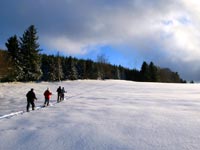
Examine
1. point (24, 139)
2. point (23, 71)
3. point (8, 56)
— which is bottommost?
point (24, 139)

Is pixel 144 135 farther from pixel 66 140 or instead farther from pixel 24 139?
pixel 24 139

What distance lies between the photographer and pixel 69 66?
246 ft

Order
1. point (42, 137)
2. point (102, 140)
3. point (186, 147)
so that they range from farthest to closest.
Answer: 1. point (42, 137)
2. point (102, 140)
3. point (186, 147)

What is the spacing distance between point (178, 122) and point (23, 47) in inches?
1769

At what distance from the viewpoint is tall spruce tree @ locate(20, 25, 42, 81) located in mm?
49688

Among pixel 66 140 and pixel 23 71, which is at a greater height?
pixel 23 71

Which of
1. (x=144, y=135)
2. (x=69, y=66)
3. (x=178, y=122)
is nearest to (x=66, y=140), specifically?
(x=144, y=135)

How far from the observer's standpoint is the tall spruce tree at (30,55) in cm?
4969

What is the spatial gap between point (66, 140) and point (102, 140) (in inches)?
51.0

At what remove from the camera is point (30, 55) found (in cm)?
5100

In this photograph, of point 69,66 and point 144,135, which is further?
point 69,66

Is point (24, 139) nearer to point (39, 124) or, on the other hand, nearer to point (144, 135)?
point (39, 124)

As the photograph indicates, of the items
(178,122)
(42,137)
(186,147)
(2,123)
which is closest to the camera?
(186,147)

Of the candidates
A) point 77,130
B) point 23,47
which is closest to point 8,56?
point 23,47
